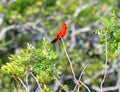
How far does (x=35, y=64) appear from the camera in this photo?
3.67 m

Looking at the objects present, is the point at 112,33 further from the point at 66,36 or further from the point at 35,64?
the point at 66,36

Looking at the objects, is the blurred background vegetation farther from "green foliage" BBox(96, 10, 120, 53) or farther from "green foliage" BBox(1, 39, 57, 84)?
"green foliage" BBox(1, 39, 57, 84)

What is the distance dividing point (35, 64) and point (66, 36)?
20.7 ft

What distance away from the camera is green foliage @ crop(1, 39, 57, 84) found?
360 centimetres

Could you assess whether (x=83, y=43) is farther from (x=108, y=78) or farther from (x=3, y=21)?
(x=3, y=21)

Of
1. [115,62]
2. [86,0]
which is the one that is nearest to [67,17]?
[86,0]

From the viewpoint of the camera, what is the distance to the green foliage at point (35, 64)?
3600mm

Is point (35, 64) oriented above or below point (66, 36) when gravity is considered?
below

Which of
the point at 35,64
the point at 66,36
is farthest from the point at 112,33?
the point at 66,36

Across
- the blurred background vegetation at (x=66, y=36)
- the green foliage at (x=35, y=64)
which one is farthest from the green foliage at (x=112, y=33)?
the blurred background vegetation at (x=66, y=36)

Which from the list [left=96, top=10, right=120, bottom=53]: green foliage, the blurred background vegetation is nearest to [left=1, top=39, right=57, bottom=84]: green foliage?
[left=96, top=10, right=120, bottom=53]: green foliage

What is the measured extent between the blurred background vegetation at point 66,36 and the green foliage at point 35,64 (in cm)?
503

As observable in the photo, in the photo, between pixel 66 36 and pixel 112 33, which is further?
pixel 66 36

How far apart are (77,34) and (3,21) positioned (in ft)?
5.16
